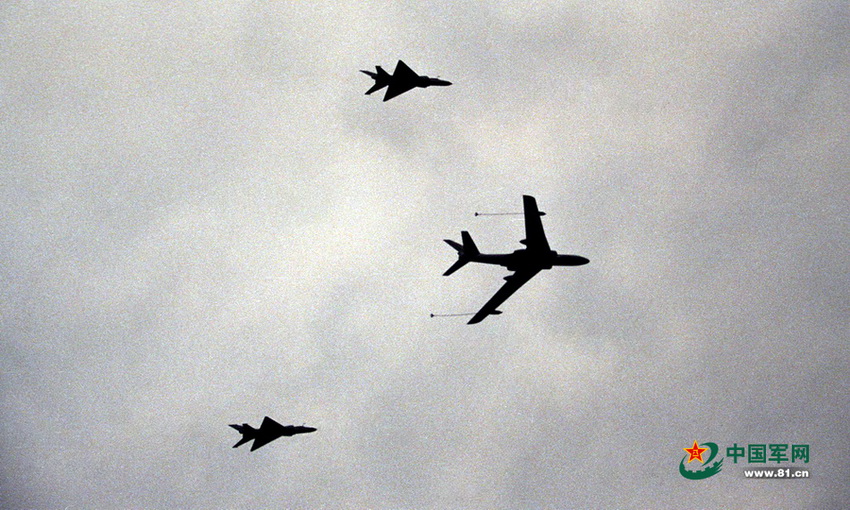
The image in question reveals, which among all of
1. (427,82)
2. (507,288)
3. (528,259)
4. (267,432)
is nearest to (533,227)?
(528,259)

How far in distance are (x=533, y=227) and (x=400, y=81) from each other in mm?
31318

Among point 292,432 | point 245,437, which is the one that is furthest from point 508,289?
point 245,437

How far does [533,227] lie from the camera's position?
316 ft

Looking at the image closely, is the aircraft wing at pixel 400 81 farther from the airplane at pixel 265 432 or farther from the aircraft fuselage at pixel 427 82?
the airplane at pixel 265 432

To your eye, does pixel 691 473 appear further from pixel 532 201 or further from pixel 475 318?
pixel 532 201

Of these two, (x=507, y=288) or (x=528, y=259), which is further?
(x=507, y=288)

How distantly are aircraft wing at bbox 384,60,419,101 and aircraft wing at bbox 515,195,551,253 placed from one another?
27.6 m

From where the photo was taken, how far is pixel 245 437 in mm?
116500

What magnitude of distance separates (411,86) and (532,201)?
95.6 feet

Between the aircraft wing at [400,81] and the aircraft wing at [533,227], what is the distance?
27.6 meters

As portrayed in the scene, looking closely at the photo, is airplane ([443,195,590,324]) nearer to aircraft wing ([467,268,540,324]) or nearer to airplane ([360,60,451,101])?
aircraft wing ([467,268,540,324])

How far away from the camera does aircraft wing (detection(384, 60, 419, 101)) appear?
104869 millimetres

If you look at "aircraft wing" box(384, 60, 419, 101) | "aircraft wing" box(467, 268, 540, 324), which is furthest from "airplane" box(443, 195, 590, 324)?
"aircraft wing" box(384, 60, 419, 101)

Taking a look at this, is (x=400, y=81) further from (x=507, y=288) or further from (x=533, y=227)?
(x=507, y=288)
